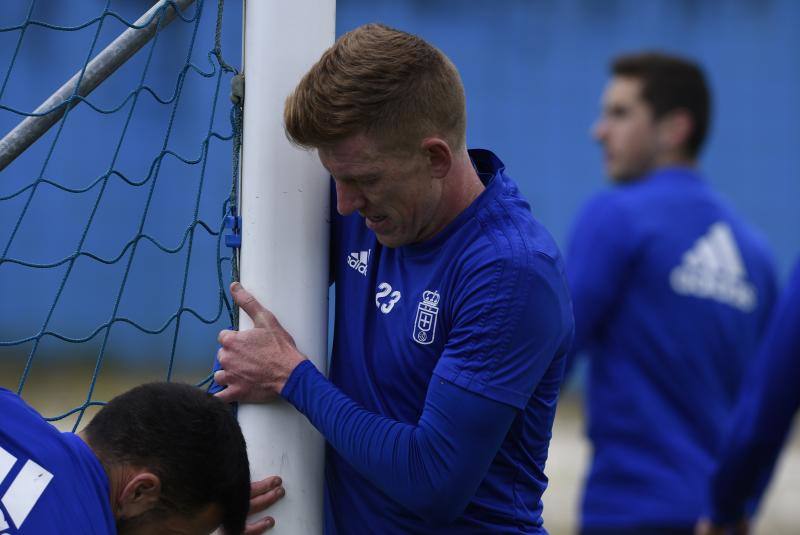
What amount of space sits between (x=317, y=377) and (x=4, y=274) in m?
6.39

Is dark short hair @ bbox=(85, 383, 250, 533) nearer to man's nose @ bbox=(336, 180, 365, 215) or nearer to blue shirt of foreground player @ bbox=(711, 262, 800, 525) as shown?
man's nose @ bbox=(336, 180, 365, 215)

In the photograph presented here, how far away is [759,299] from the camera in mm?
3582

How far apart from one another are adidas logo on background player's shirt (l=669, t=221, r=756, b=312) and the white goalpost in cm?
156

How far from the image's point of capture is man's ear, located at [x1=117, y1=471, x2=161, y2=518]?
6.91 feet

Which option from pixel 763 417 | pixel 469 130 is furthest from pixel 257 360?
pixel 469 130

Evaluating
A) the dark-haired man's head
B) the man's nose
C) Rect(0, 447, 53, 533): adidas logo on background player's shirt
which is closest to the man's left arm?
the man's nose

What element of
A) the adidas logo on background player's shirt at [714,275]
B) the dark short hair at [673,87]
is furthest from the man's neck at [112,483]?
the dark short hair at [673,87]

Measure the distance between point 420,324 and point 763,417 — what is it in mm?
653

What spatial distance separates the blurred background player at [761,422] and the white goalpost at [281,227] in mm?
841

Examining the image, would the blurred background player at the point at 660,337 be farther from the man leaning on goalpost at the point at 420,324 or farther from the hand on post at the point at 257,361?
the hand on post at the point at 257,361

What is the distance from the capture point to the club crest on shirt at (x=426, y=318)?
2.12 m

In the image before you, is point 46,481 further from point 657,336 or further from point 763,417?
point 657,336

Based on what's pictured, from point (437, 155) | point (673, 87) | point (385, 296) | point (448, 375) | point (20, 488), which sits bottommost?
point (20, 488)

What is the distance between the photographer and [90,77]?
2479mm
